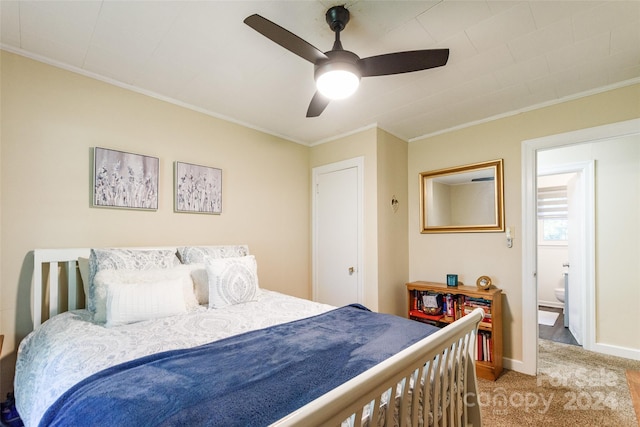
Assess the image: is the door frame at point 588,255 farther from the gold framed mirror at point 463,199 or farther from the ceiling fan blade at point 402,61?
the ceiling fan blade at point 402,61

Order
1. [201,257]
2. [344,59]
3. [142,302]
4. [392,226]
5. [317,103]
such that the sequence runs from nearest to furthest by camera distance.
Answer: [344,59], [142,302], [317,103], [201,257], [392,226]

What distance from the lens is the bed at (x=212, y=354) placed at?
0.87 m

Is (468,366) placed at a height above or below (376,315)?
below

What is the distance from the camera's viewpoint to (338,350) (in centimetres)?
129

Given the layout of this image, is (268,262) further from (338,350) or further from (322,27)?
(322,27)

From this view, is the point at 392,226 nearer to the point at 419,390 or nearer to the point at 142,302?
the point at 419,390

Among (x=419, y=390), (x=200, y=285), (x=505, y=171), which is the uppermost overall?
(x=505, y=171)

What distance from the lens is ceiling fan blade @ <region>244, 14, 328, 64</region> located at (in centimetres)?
135

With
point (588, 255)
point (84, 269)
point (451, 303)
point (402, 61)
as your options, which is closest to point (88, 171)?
point (84, 269)

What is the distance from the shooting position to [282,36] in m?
1.43

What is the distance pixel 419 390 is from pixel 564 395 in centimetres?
210

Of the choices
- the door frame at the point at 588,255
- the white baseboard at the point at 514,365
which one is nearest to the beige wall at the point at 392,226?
the white baseboard at the point at 514,365

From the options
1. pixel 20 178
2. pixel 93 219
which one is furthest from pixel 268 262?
pixel 20 178

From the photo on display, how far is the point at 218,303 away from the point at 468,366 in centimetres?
160
